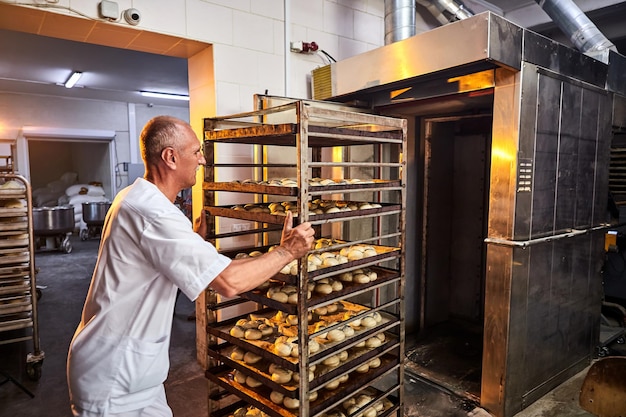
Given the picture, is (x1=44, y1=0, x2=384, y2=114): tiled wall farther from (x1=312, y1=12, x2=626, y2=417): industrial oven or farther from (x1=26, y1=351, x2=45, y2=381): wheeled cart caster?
(x1=26, y1=351, x2=45, y2=381): wheeled cart caster


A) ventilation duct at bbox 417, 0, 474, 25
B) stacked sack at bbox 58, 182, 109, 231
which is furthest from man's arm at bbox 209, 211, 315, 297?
stacked sack at bbox 58, 182, 109, 231

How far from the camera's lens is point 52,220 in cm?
744

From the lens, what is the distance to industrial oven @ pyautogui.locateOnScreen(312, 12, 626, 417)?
234 centimetres

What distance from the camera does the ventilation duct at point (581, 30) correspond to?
2.98 metres

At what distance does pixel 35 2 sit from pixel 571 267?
12.3 feet

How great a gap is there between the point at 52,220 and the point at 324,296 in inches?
293

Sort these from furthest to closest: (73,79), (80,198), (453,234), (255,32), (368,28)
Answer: (80,198) → (73,79) → (453,234) → (368,28) → (255,32)

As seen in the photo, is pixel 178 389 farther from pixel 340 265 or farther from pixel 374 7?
pixel 374 7

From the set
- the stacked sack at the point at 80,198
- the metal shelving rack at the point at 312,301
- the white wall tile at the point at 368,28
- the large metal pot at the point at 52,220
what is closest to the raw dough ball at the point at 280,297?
the metal shelving rack at the point at 312,301

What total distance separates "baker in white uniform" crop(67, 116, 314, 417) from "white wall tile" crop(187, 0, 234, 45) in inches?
61.1

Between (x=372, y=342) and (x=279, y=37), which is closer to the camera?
(x=372, y=342)

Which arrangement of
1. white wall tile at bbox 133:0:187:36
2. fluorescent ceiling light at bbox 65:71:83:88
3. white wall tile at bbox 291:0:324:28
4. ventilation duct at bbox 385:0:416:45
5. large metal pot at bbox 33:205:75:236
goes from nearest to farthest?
white wall tile at bbox 133:0:187:36, ventilation duct at bbox 385:0:416:45, white wall tile at bbox 291:0:324:28, fluorescent ceiling light at bbox 65:71:83:88, large metal pot at bbox 33:205:75:236

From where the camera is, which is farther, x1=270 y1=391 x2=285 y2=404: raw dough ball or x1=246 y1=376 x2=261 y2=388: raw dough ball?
x1=246 y1=376 x2=261 y2=388: raw dough ball

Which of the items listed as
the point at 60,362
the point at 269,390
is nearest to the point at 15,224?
the point at 60,362
